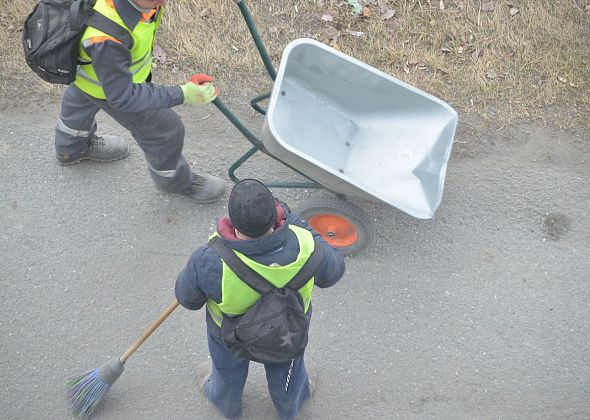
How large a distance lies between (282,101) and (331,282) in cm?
145

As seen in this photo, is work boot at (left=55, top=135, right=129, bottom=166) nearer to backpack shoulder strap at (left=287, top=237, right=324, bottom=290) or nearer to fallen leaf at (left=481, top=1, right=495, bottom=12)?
backpack shoulder strap at (left=287, top=237, right=324, bottom=290)

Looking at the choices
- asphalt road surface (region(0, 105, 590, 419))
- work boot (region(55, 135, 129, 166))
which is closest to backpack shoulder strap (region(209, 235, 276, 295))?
asphalt road surface (region(0, 105, 590, 419))

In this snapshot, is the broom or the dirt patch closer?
the broom

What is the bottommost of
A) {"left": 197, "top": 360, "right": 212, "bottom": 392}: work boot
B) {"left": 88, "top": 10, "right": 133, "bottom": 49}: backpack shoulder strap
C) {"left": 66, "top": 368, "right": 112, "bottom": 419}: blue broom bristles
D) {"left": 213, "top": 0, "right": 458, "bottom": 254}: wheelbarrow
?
{"left": 66, "top": 368, "right": 112, "bottom": 419}: blue broom bristles

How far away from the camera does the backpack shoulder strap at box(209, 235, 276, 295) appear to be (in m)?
2.22

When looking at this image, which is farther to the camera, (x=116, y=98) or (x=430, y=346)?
(x=430, y=346)

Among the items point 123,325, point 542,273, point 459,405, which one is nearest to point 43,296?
point 123,325

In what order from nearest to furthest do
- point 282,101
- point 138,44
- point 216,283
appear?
point 216,283, point 138,44, point 282,101

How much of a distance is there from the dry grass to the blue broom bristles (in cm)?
223

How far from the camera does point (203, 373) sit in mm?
3439

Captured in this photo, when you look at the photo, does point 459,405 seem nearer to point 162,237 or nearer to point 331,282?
point 331,282

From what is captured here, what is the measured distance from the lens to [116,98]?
2877 millimetres

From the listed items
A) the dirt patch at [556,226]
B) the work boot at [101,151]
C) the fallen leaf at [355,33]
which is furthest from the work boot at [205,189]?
the dirt patch at [556,226]

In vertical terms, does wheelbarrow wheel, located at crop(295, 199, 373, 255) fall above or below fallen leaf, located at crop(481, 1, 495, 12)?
below
